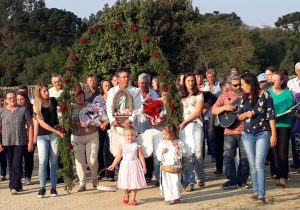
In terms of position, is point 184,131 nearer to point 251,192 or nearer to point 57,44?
point 251,192

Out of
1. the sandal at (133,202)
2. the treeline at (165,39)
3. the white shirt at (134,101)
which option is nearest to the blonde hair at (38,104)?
the white shirt at (134,101)

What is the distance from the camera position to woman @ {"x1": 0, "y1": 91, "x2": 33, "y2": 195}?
1081 cm

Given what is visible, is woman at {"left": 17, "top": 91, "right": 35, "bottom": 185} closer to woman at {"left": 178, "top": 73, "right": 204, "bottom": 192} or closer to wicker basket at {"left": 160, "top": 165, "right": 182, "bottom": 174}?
woman at {"left": 178, "top": 73, "right": 204, "bottom": 192}

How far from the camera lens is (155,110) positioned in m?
10.2

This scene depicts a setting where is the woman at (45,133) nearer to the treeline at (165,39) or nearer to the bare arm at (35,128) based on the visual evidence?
→ the bare arm at (35,128)

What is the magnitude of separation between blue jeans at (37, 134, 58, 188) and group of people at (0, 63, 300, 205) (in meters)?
0.02

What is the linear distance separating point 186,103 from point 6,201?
351 centimetres

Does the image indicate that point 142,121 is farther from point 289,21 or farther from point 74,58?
point 289,21

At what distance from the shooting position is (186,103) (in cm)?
1026

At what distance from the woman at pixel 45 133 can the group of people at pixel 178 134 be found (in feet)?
0.06

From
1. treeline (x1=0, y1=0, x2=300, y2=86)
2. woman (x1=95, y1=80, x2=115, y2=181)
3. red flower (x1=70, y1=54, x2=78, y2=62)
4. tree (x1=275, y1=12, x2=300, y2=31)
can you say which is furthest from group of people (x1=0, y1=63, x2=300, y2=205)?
tree (x1=275, y1=12, x2=300, y2=31)

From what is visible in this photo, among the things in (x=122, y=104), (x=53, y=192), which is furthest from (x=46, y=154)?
(x=122, y=104)

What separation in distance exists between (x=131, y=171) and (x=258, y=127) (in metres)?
2.06

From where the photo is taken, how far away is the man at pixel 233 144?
10062 mm
